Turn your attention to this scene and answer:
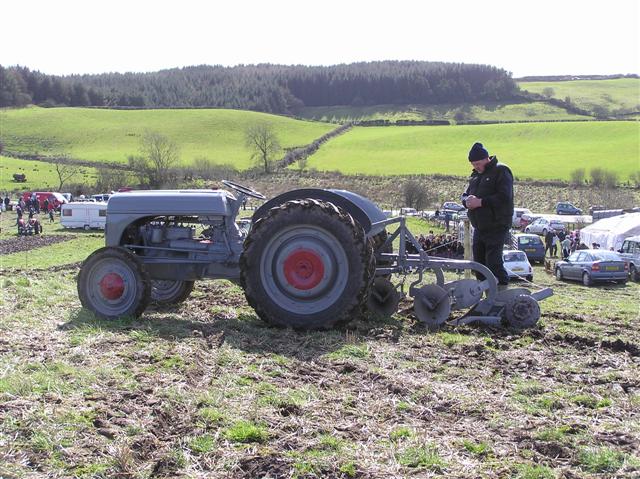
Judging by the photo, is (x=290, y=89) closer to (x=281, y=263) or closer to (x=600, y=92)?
Answer: (x=600, y=92)

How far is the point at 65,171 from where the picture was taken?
71688mm

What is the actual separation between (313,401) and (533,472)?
1.85m

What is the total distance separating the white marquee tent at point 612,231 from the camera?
35.1 m

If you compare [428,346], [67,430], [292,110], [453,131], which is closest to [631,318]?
[428,346]

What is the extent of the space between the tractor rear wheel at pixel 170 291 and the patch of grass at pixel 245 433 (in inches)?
224

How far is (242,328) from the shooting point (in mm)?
8289

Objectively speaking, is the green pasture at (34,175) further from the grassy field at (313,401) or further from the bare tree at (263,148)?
the grassy field at (313,401)

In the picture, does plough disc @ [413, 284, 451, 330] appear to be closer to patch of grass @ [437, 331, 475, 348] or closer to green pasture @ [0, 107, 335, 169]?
patch of grass @ [437, 331, 475, 348]

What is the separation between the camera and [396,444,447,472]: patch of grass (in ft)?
13.9

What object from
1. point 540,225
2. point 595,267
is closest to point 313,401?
point 595,267

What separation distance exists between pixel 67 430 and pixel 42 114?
114m

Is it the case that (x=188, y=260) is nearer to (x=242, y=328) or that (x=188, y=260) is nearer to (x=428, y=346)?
(x=242, y=328)

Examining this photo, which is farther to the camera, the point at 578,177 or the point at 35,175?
the point at 35,175

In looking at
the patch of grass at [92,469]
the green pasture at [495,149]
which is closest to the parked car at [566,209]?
the green pasture at [495,149]
